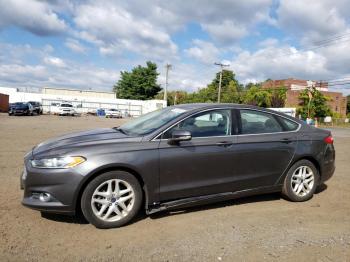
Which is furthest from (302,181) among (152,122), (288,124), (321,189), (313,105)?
(313,105)

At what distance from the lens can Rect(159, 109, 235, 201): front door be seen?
13.2 ft

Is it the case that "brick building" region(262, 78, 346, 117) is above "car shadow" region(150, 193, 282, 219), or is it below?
above

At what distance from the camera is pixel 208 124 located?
4.47 metres

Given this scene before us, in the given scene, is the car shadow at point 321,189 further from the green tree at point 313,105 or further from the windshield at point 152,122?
the green tree at point 313,105

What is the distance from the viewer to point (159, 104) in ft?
178

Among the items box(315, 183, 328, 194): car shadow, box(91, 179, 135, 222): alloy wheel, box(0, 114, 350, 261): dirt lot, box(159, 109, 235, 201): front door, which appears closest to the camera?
box(0, 114, 350, 261): dirt lot

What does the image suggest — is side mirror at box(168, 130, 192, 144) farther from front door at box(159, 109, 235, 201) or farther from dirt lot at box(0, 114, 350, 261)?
dirt lot at box(0, 114, 350, 261)

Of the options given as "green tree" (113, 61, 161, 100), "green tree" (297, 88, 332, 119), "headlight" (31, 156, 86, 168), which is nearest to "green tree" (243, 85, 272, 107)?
"green tree" (297, 88, 332, 119)

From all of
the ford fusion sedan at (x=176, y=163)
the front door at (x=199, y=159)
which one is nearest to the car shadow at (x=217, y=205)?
the ford fusion sedan at (x=176, y=163)

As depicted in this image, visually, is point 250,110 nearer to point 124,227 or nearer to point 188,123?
point 188,123

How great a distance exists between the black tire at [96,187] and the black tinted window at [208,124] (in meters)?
0.87

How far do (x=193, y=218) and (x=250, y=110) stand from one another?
1862 millimetres

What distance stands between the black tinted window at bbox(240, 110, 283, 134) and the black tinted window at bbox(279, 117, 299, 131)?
128 mm

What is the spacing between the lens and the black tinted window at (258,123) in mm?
4684
